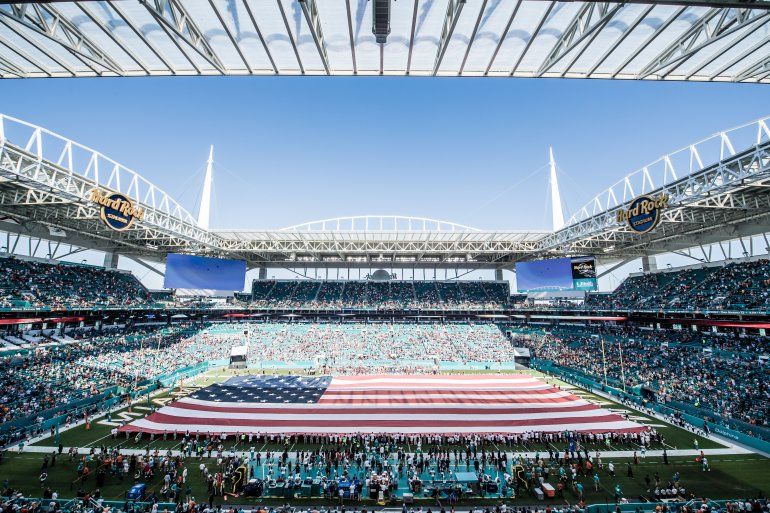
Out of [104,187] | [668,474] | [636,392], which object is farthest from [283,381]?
[636,392]

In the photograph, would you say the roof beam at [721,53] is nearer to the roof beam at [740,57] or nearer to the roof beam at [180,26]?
the roof beam at [740,57]

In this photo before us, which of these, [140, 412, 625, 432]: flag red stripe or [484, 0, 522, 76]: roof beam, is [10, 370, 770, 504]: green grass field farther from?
[484, 0, 522, 76]: roof beam

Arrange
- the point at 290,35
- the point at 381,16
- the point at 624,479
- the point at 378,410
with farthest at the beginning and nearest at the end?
the point at 378,410 < the point at 624,479 < the point at 290,35 < the point at 381,16

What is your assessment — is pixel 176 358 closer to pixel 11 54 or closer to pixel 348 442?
pixel 348 442

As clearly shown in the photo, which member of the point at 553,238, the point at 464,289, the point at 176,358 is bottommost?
the point at 176,358

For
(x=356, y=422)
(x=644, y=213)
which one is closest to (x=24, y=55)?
(x=356, y=422)

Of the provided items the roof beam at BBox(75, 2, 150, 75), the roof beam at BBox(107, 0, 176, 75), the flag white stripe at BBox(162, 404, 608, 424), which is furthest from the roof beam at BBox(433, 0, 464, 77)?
the flag white stripe at BBox(162, 404, 608, 424)

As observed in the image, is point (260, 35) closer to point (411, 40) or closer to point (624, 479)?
point (411, 40)
